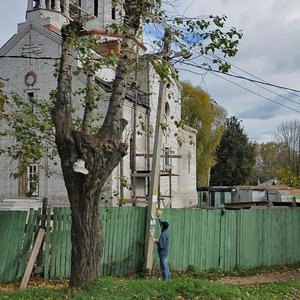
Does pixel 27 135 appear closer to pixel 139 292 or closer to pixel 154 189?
pixel 154 189

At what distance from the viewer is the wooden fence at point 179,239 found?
39.4 feet

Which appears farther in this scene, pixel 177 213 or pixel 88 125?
pixel 177 213

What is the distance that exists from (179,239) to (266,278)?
2.80 m

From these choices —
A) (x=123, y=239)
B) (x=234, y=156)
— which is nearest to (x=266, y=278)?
(x=123, y=239)

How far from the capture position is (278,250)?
15914 mm

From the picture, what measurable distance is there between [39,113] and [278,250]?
9234 mm

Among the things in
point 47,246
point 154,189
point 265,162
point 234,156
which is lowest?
point 47,246

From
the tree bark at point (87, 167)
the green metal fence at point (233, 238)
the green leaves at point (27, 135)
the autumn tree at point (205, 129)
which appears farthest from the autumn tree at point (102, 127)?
the autumn tree at point (205, 129)

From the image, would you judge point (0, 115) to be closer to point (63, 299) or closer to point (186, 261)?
point (63, 299)

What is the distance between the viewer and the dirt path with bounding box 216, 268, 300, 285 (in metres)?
13.1

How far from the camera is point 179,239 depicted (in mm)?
14016

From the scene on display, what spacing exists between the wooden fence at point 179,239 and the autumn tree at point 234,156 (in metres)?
43.5

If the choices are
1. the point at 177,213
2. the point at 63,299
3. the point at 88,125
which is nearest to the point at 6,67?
the point at 177,213

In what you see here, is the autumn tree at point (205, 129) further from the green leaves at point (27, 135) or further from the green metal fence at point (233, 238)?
the green leaves at point (27, 135)
